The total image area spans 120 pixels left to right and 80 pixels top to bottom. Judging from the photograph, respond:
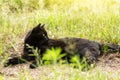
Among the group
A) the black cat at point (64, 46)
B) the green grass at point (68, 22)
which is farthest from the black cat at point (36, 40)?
the green grass at point (68, 22)

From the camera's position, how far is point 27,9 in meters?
8.38

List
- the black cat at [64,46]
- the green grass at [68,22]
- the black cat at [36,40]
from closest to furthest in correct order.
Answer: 1. the black cat at [64,46]
2. the black cat at [36,40]
3. the green grass at [68,22]

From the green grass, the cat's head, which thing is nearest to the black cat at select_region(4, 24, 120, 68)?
the cat's head

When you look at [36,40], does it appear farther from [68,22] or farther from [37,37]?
[68,22]

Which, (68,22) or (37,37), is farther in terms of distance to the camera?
(68,22)

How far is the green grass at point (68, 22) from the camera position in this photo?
5.97 metres

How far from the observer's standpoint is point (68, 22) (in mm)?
6664

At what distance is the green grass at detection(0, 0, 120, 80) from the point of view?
597 cm

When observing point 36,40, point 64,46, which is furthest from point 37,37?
point 64,46

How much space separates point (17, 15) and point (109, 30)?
2173 millimetres

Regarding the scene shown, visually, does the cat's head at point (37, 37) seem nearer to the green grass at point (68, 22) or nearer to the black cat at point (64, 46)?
the black cat at point (64, 46)

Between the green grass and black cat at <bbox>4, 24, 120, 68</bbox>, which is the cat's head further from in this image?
the green grass

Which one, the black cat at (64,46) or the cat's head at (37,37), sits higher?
the cat's head at (37,37)

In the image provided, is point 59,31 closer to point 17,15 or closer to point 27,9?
point 17,15
